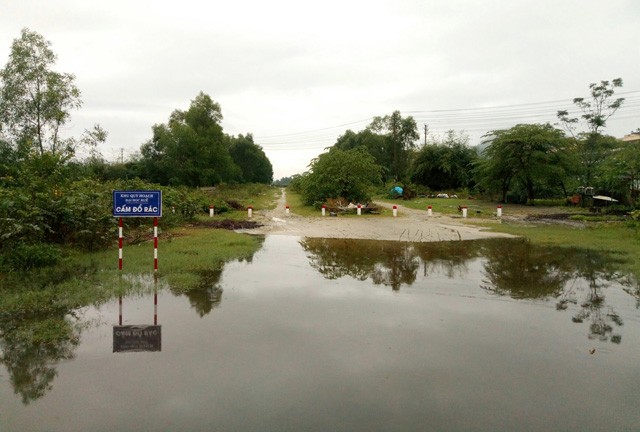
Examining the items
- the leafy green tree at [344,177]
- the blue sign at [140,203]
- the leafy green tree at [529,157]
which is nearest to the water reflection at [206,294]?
the blue sign at [140,203]

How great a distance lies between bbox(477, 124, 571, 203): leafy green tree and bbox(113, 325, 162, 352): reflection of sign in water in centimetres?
3145

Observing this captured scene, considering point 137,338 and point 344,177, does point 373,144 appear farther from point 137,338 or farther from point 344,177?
point 137,338

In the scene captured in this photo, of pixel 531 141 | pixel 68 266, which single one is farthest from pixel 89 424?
pixel 531 141

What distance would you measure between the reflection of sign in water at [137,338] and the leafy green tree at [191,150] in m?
46.2

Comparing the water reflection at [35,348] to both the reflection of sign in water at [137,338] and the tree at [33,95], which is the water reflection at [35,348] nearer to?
the reflection of sign in water at [137,338]

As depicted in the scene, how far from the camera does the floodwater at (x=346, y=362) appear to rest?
4211mm

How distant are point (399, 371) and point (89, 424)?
3.28 meters

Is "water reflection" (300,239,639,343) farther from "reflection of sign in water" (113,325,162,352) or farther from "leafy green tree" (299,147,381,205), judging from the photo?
"leafy green tree" (299,147,381,205)

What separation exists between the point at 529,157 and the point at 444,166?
18.1 meters

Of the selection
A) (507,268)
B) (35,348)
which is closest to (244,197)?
(507,268)

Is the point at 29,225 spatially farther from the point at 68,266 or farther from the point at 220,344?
the point at 220,344

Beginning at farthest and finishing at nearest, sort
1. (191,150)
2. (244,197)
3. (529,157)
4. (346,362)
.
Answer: (191,150) → (244,197) → (529,157) → (346,362)

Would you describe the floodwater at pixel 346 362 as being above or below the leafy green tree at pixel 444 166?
below

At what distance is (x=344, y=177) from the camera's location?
99.4 feet
